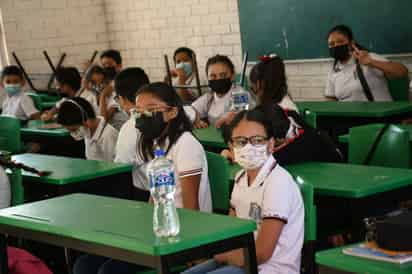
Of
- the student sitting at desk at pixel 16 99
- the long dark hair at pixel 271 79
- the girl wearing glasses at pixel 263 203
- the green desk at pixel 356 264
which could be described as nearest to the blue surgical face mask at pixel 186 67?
the student sitting at desk at pixel 16 99

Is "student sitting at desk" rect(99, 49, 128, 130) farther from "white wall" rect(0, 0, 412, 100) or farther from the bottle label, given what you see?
the bottle label

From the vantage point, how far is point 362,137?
4.67 meters

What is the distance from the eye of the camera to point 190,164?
3965 millimetres

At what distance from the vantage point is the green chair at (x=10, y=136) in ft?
22.7

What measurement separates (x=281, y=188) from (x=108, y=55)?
5821 mm

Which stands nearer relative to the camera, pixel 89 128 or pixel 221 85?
pixel 89 128

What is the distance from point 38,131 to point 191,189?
3.74 m

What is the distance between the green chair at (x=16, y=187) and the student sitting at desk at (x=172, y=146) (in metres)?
0.72

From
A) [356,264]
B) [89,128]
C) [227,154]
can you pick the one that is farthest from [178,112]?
[356,264]

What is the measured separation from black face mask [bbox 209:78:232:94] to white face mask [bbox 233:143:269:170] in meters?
3.01

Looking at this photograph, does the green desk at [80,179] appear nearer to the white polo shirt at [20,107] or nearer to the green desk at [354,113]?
the green desk at [354,113]

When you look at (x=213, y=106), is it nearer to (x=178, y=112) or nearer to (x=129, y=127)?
(x=129, y=127)

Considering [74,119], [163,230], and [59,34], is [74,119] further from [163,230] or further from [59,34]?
[59,34]

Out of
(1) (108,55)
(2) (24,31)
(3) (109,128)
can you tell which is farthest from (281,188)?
(2) (24,31)
